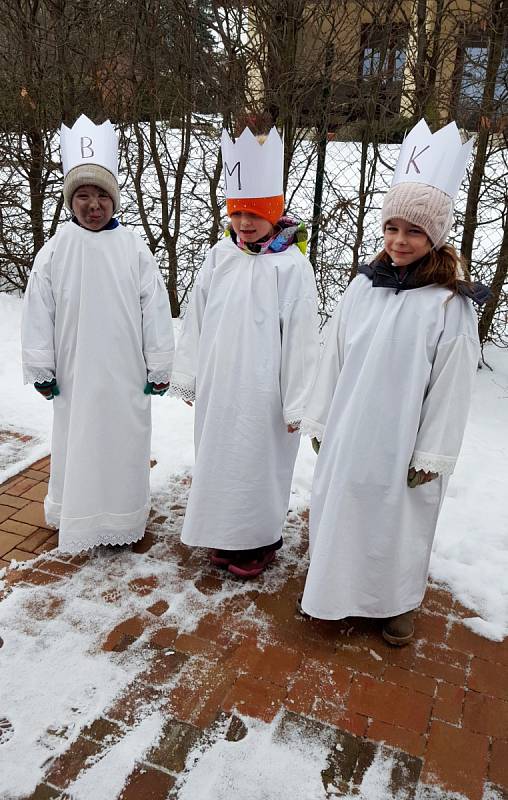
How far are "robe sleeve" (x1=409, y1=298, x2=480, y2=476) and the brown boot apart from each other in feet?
2.53

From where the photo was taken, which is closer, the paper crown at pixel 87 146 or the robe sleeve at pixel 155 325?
the paper crown at pixel 87 146

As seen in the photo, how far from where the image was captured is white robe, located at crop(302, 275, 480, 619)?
2.56 meters

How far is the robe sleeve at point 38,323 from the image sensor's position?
318 cm

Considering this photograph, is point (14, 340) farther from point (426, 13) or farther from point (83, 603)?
point (426, 13)

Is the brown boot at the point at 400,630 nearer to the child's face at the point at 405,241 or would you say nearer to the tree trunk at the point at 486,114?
the child's face at the point at 405,241

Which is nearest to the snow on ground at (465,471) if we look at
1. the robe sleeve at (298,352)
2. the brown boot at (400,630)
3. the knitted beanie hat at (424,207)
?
the brown boot at (400,630)

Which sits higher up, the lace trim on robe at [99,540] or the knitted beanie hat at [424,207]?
the knitted beanie hat at [424,207]

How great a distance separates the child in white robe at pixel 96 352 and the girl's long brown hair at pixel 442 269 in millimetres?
1380

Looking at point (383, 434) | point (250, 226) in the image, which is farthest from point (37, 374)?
point (383, 434)

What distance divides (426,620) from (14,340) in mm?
5095

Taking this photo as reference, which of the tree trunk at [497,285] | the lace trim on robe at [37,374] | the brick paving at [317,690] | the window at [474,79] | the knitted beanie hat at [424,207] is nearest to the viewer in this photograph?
the brick paving at [317,690]

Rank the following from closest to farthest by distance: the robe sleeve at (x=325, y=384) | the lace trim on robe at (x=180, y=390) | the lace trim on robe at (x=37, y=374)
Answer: the robe sleeve at (x=325, y=384)
the lace trim on robe at (x=37, y=374)
the lace trim on robe at (x=180, y=390)

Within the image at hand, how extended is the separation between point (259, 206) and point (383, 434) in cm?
120

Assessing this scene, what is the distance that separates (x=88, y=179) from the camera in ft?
9.93
